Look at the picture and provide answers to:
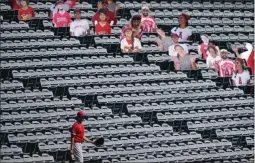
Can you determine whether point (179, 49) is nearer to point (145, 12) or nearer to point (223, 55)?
point (223, 55)

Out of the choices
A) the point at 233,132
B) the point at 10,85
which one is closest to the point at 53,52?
the point at 10,85

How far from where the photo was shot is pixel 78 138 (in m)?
19.1

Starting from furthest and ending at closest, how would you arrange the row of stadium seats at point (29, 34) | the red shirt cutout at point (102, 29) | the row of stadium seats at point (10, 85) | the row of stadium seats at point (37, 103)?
the red shirt cutout at point (102, 29)
the row of stadium seats at point (29, 34)
the row of stadium seats at point (10, 85)
the row of stadium seats at point (37, 103)

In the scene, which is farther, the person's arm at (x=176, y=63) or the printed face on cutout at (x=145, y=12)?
the printed face on cutout at (x=145, y=12)

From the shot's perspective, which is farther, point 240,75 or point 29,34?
point 240,75

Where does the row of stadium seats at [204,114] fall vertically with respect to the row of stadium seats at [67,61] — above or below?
below

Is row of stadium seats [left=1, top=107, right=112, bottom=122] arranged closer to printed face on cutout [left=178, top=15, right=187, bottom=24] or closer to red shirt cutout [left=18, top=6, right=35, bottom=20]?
red shirt cutout [left=18, top=6, right=35, bottom=20]

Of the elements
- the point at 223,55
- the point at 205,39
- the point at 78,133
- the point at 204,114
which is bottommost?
the point at 78,133

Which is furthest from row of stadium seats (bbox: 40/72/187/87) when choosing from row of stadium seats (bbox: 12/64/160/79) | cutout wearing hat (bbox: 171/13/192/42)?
cutout wearing hat (bbox: 171/13/192/42)

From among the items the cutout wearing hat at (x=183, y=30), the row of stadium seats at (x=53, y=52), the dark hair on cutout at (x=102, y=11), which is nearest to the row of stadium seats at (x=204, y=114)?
the cutout wearing hat at (x=183, y=30)

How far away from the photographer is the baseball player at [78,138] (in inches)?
751

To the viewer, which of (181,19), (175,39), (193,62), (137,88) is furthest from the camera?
(181,19)

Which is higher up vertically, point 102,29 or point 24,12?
point 24,12

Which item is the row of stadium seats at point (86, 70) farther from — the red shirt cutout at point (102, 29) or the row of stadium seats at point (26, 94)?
the red shirt cutout at point (102, 29)
